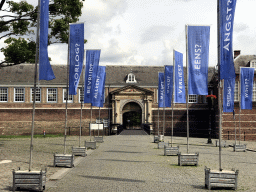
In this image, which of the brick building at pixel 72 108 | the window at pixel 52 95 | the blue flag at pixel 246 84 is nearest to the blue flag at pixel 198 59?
the blue flag at pixel 246 84

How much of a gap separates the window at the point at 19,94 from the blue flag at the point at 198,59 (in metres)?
35.0

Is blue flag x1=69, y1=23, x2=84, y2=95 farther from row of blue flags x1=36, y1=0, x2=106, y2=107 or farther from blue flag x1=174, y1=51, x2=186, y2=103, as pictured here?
blue flag x1=174, y1=51, x2=186, y2=103

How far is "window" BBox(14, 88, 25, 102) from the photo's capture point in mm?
44469

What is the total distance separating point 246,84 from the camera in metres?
23.9

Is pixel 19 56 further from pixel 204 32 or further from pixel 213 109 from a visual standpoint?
pixel 213 109

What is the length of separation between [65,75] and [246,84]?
2825cm

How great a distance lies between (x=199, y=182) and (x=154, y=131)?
34861mm

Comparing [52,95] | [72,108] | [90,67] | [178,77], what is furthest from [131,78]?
[178,77]

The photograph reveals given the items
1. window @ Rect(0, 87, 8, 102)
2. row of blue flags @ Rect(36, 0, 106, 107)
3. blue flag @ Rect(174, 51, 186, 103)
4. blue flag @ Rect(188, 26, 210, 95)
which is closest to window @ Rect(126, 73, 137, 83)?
window @ Rect(0, 87, 8, 102)

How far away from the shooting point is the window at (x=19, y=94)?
146 ft

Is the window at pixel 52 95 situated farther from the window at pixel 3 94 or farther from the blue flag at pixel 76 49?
the blue flag at pixel 76 49

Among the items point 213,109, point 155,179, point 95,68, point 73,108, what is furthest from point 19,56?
point 213,109

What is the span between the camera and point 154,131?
44.3m

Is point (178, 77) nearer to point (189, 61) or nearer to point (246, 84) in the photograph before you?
point (189, 61)
